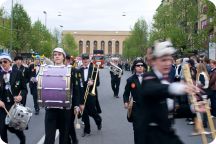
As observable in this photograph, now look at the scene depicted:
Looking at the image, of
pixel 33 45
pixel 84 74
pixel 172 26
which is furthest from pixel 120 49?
pixel 84 74

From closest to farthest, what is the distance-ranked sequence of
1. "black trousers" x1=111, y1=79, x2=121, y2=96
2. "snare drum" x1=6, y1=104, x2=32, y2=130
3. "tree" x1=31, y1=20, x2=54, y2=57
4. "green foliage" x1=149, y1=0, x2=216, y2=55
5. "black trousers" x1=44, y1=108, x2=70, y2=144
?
1. "black trousers" x1=44, y1=108, x2=70, y2=144
2. "snare drum" x1=6, y1=104, x2=32, y2=130
3. "black trousers" x1=111, y1=79, x2=121, y2=96
4. "green foliage" x1=149, y1=0, x2=216, y2=55
5. "tree" x1=31, y1=20, x2=54, y2=57

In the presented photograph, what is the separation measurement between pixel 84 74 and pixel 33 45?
45.8m

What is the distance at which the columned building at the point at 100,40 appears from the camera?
523 ft

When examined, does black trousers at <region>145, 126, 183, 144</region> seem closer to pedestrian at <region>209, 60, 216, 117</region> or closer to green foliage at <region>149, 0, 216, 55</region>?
pedestrian at <region>209, 60, 216, 117</region>

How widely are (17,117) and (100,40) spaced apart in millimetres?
152066

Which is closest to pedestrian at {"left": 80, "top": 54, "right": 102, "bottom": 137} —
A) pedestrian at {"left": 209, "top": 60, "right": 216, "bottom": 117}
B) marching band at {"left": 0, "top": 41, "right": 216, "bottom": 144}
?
marching band at {"left": 0, "top": 41, "right": 216, "bottom": 144}

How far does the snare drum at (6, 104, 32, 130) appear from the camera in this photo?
8812 mm

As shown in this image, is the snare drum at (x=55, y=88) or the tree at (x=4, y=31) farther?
the tree at (x=4, y=31)

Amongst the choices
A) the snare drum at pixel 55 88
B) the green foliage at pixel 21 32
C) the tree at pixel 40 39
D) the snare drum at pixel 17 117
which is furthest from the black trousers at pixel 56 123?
the tree at pixel 40 39

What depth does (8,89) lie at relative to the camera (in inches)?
357

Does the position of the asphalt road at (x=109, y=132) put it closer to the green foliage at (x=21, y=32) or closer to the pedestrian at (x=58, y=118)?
the pedestrian at (x=58, y=118)

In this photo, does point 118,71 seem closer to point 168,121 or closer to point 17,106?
point 17,106

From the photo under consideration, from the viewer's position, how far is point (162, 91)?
15.7ft

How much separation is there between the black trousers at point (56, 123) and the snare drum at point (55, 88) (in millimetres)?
146
